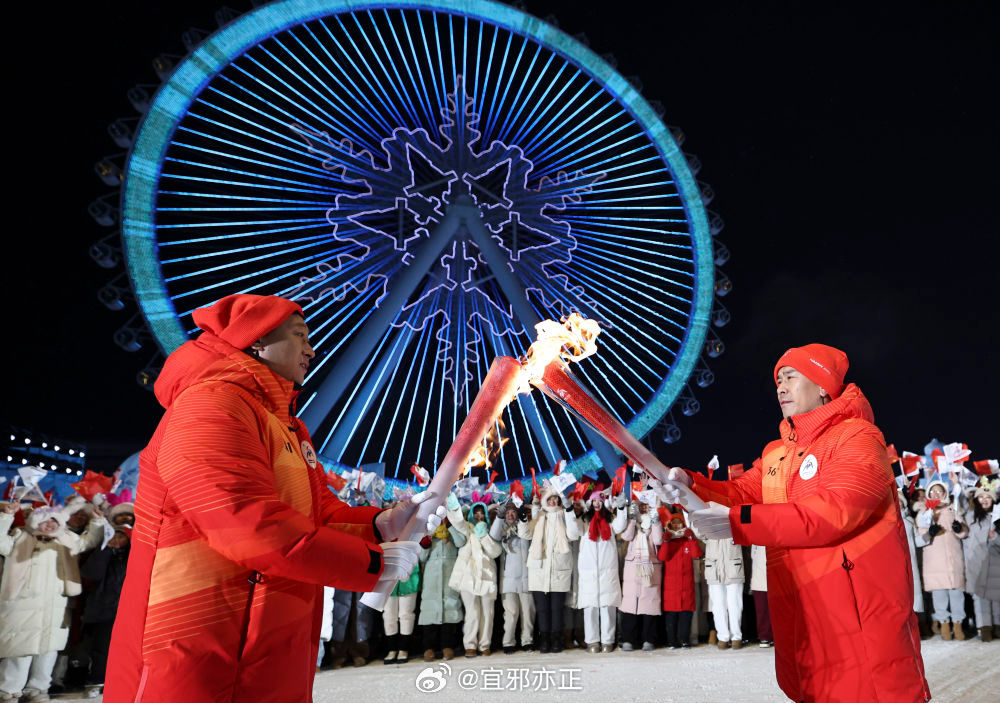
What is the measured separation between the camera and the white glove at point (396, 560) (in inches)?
96.0

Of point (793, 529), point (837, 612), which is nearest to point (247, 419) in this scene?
point (793, 529)

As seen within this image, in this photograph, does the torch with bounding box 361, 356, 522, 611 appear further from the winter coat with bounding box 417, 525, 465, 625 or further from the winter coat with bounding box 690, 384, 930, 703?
the winter coat with bounding box 417, 525, 465, 625

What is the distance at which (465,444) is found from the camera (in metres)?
3.06

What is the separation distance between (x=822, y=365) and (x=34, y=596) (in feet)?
23.7

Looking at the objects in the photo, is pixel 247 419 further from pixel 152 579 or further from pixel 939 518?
pixel 939 518

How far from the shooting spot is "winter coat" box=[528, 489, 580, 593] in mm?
9469

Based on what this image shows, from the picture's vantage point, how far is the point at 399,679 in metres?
7.68

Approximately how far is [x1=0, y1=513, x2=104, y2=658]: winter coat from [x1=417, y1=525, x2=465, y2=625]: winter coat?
373cm

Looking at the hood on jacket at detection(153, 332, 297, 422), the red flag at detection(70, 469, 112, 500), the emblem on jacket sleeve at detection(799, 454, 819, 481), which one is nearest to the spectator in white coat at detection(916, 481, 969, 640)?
the emblem on jacket sleeve at detection(799, 454, 819, 481)

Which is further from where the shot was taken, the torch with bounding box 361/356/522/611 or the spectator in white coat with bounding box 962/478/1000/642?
the spectator in white coat with bounding box 962/478/1000/642

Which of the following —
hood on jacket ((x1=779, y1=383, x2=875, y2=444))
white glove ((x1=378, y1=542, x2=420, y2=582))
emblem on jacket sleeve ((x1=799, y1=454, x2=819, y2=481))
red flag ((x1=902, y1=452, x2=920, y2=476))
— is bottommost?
white glove ((x1=378, y1=542, x2=420, y2=582))

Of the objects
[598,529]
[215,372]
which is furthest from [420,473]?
[215,372]

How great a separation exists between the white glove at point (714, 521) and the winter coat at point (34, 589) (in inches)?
263

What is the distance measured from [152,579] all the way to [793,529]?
7.06 feet
